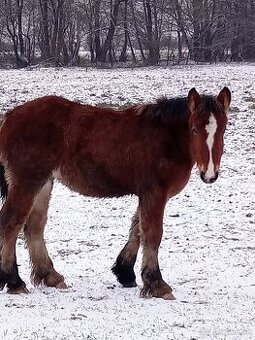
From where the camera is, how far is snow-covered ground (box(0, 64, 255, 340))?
15.3 ft

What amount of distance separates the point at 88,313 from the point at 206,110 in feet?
6.41

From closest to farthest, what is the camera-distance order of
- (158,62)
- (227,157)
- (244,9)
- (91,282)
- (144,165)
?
(144,165) → (91,282) → (227,157) → (158,62) → (244,9)

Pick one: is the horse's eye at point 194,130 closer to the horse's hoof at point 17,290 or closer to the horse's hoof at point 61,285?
the horse's hoof at point 61,285

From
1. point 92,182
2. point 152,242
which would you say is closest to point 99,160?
point 92,182

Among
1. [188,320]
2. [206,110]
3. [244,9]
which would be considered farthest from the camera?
[244,9]

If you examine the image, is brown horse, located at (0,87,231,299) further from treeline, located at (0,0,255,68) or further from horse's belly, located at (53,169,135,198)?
treeline, located at (0,0,255,68)

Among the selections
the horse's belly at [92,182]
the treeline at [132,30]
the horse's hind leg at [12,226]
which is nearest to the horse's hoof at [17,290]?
the horse's hind leg at [12,226]

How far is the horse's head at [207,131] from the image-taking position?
16.8 ft

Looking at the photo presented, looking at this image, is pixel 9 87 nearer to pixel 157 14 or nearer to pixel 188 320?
pixel 188 320

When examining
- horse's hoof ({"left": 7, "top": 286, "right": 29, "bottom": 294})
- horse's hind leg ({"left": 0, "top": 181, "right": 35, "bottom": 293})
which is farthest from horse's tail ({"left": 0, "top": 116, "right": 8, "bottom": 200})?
horse's hoof ({"left": 7, "top": 286, "right": 29, "bottom": 294})

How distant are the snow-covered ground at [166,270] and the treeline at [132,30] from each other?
91.1ft

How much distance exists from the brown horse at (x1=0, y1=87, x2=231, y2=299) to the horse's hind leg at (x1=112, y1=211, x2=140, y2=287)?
10.9 inches

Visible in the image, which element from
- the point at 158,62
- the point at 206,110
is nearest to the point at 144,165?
the point at 206,110

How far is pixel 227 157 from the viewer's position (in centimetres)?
1298
